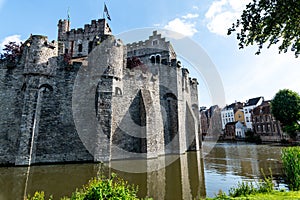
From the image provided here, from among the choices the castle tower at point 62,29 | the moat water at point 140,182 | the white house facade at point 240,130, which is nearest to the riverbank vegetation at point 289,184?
the moat water at point 140,182

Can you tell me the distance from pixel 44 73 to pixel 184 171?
1172 cm

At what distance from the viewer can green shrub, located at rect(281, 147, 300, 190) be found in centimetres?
666

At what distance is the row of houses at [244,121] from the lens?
41.9 m

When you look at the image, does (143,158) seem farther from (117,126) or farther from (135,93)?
(135,93)

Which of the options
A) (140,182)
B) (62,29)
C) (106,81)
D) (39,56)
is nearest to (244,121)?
(106,81)

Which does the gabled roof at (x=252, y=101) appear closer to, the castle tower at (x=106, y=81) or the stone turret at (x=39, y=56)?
the castle tower at (x=106, y=81)

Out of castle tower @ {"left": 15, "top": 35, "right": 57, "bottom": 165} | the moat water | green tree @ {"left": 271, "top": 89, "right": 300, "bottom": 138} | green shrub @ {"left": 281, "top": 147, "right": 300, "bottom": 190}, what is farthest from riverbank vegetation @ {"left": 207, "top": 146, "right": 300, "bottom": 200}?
green tree @ {"left": 271, "top": 89, "right": 300, "bottom": 138}

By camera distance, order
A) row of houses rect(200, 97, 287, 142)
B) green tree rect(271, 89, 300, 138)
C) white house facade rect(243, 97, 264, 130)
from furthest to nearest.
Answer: white house facade rect(243, 97, 264, 130) → row of houses rect(200, 97, 287, 142) → green tree rect(271, 89, 300, 138)

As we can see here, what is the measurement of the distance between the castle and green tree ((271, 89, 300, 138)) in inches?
939

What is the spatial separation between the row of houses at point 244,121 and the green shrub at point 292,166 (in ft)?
115

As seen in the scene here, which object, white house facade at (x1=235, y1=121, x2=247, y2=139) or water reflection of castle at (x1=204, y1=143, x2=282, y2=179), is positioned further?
white house facade at (x1=235, y1=121, x2=247, y2=139)

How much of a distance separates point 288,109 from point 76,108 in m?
33.9

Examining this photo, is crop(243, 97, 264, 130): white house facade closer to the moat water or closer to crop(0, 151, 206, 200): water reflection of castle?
the moat water

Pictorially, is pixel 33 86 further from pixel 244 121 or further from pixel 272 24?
pixel 244 121
